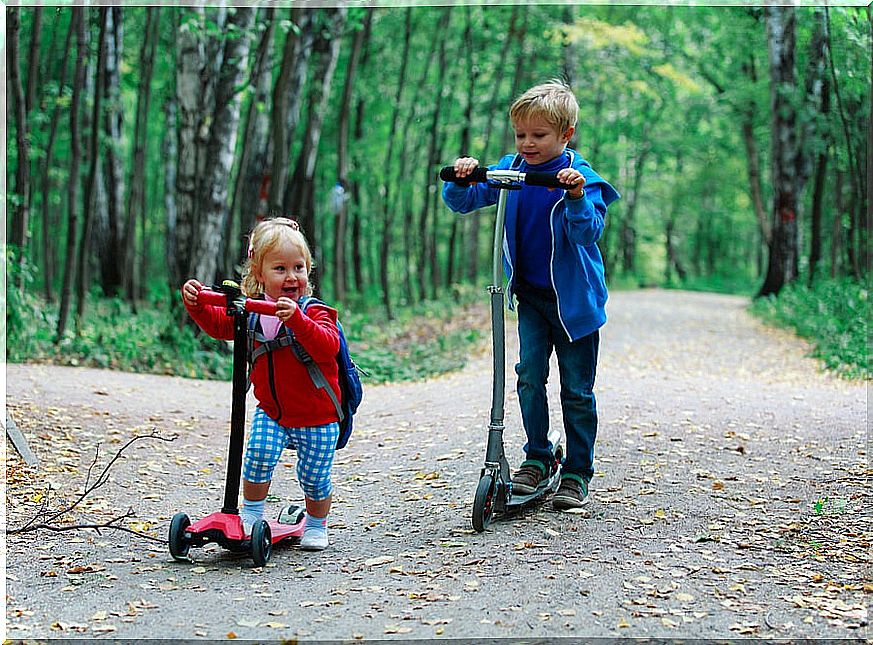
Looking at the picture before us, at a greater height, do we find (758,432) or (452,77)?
(452,77)

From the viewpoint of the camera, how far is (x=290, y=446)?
435 centimetres

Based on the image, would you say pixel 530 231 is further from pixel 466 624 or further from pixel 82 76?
pixel 82 76

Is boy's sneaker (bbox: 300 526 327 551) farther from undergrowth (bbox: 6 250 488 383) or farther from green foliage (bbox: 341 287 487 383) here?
undergrowth (bbox: 6 250 488 383)

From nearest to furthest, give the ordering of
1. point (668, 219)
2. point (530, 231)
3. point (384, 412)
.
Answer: point (530, 231) → point (384, 412) → point (668, 219)

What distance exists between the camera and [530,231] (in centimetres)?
470

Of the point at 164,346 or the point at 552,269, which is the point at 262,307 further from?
the point at 164,346

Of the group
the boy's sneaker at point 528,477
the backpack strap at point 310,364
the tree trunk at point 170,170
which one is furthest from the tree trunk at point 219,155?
the backpack strap at point 310,364

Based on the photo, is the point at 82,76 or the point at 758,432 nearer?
the point at 758,432

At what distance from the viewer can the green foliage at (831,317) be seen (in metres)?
10.7

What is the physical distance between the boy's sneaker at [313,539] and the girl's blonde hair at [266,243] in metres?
1.08

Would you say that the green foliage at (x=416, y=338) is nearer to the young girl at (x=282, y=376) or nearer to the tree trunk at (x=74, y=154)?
the tree trunk at (x=74, y=154)

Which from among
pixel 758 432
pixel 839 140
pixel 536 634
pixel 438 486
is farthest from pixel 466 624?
pixel 839 140

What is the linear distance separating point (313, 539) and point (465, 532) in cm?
71

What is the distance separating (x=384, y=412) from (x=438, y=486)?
2745mm
